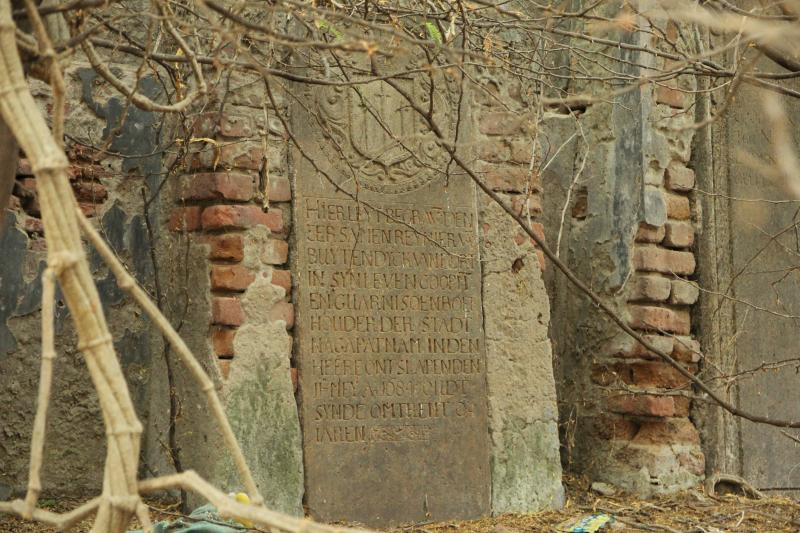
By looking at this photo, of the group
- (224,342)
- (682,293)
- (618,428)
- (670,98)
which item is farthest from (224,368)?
(670,98)

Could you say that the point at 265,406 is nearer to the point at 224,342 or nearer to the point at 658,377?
the point at 224,342

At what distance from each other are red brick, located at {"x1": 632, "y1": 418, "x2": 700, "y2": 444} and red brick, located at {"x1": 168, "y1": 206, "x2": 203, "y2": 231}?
6.99ft

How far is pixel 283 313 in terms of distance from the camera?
3.97 metres

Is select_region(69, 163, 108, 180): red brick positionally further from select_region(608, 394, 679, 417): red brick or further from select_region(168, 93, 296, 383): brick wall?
select_region(608, 394, 679, 417): red brick

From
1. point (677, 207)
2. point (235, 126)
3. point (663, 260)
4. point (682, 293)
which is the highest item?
point (235, 126)

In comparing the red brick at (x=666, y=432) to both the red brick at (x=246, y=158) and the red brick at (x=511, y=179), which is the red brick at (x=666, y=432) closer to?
the red brick at (x=511, y=179)

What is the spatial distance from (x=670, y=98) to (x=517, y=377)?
151 centimetres

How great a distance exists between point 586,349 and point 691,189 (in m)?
0.85

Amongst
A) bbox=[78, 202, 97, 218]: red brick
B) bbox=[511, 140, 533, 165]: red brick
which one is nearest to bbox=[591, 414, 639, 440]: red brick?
bbox=[511, 140, 533, 165]: red brick

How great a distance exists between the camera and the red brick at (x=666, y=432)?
15.9ft

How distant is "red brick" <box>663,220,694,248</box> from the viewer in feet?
16.3

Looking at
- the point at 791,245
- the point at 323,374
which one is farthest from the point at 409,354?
the point at 791,245

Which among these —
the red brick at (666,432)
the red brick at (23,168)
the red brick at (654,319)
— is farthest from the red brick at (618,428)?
the red brick at (23,168)

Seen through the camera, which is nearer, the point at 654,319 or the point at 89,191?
the point at 89,191
